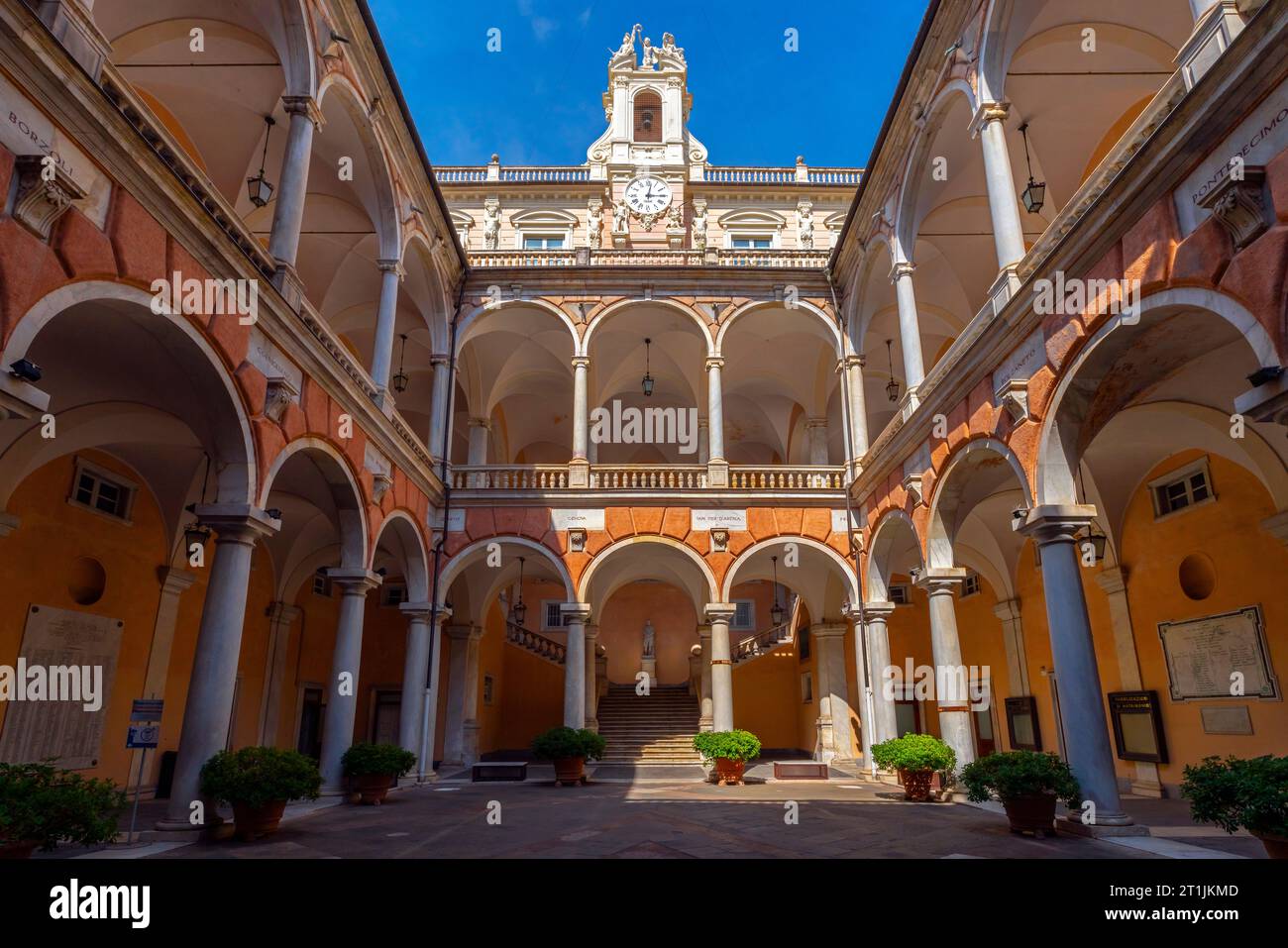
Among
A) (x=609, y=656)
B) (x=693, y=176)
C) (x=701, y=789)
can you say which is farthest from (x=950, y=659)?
(x=693, y=176)

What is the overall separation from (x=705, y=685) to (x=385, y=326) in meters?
11.9

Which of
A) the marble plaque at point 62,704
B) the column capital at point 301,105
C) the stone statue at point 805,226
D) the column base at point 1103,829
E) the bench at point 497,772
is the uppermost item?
the stone statue at point 805,226

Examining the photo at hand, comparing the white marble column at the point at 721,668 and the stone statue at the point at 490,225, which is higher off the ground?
the stone statue at the point at 490,225

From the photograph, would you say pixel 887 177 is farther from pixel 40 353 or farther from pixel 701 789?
pixel 40 353

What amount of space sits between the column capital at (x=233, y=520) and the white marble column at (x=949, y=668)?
10062 mm

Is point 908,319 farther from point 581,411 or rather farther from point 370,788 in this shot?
point 370,788

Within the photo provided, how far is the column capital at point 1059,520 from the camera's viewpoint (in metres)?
8.37

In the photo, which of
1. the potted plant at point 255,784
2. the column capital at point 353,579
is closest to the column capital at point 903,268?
the column capital at point 353,579

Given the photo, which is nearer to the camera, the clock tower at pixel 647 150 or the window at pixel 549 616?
the clock tower at pixel 647 150

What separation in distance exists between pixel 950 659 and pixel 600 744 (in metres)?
7.07

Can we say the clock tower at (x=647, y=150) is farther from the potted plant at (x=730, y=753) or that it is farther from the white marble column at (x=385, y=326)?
the potted plant at (x=730, y=753)

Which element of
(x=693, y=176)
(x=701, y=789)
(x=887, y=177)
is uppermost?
(x=693, y=176)

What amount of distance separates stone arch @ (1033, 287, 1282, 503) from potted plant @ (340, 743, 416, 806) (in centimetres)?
1008
